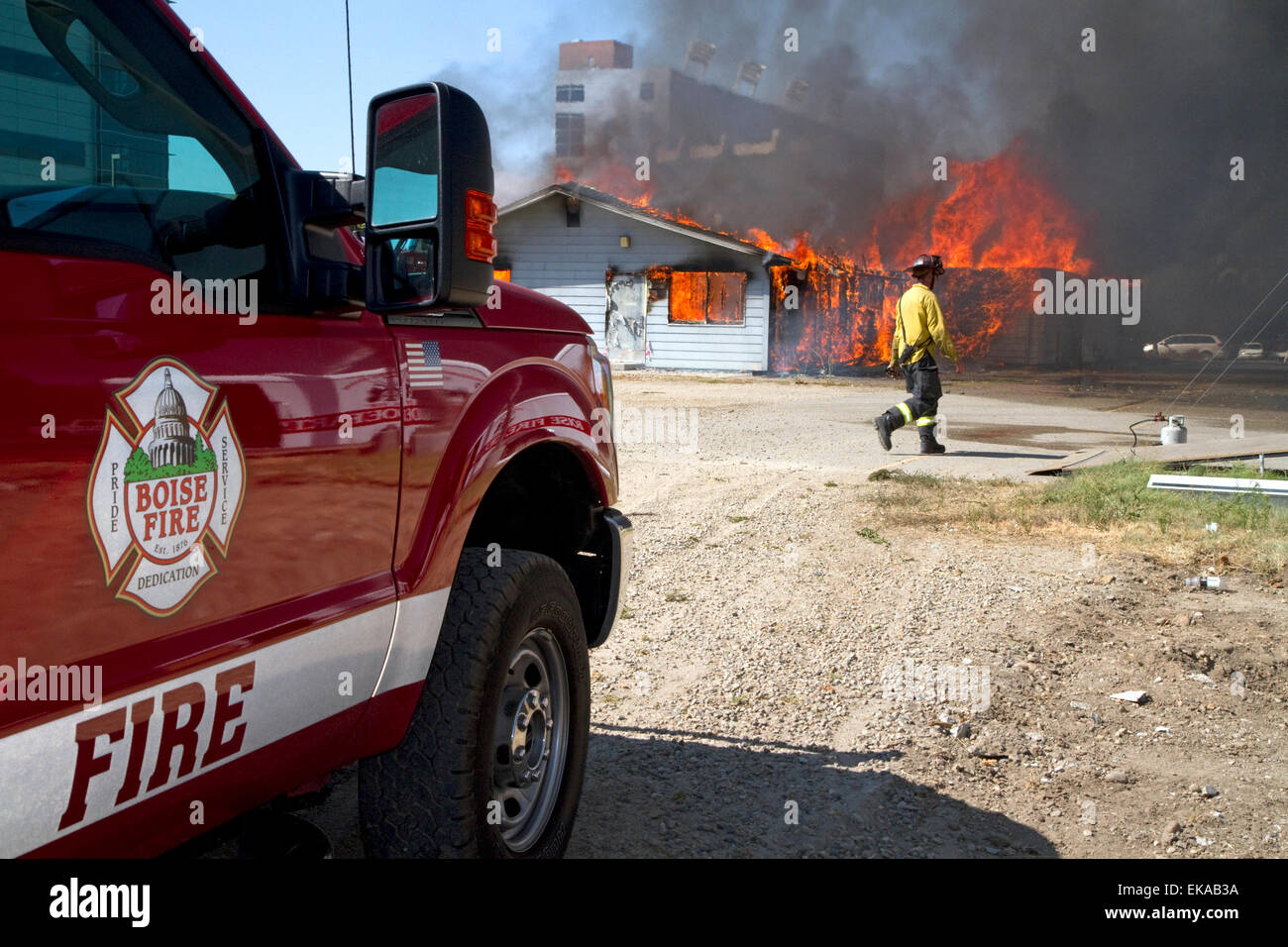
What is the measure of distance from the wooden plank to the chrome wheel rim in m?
7.90

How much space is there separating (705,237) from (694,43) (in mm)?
24590

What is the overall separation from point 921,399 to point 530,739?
30.6 ft

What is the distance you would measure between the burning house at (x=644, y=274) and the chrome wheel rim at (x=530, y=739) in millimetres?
21860

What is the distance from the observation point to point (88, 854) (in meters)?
1.70

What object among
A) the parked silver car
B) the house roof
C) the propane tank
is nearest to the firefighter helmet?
the propane tank

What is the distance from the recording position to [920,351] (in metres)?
11.5

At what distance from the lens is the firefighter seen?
1148 cm

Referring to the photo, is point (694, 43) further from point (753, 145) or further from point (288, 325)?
point (288, 325)

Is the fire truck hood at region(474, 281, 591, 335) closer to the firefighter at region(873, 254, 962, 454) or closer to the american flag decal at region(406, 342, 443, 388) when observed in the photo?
the american flag decal at region(406, 342, 443, 388)

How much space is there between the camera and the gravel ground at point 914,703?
347 cm

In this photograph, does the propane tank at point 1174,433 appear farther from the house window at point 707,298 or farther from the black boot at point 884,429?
the house window at point 707,298

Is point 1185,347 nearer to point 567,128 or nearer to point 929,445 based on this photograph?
point 929,445

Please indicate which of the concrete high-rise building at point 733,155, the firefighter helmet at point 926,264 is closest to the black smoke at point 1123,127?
the concrete high-rise building at point 733,155
